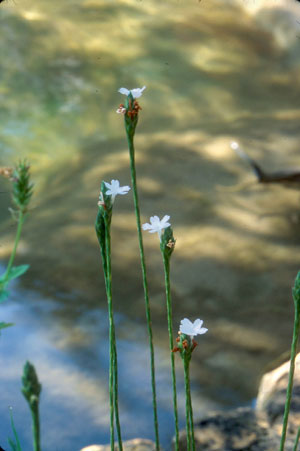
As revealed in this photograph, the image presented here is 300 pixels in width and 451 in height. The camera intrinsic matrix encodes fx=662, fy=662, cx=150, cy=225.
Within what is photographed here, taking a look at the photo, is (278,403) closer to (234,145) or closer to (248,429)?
(248,429)

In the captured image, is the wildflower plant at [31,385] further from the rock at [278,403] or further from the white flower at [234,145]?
the white flower at [234,145]

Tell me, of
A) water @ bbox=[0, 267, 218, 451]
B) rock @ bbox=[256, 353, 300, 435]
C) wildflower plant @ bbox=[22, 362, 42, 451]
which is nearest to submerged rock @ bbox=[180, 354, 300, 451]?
rock @ bbox=[256, 353, 300, 435]

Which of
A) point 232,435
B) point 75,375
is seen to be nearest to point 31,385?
point 232,435

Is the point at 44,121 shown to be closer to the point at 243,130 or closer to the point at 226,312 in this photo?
the point at 243,130

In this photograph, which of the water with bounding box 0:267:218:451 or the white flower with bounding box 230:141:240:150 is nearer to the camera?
the water with bounding box 0:267:218:451

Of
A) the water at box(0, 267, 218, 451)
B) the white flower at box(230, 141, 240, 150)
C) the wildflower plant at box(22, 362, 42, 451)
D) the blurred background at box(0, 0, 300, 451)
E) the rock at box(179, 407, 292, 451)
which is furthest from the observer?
the white flower at box(230, 141, 240, 150)

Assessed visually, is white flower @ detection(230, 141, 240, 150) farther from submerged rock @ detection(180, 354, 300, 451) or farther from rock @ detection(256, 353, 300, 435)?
submerged rock @ detection(180, 354, 300, 451)

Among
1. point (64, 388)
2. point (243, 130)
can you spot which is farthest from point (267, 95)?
point (64, 388)

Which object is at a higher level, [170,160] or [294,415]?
[170,160]
